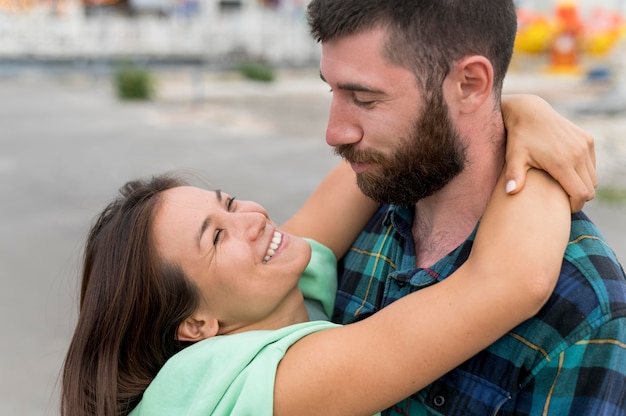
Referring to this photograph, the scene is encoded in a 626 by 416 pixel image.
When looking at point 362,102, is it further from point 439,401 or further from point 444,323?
point 439,401

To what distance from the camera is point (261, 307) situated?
1.99 metres

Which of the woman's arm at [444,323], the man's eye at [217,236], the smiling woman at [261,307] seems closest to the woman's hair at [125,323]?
the smiling woman at [261,307]

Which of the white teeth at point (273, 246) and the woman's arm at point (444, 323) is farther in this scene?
the white teeth at point (273, 246)

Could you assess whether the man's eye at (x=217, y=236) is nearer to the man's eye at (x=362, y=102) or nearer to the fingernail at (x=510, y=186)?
the man's eye at (x=362, y=102)

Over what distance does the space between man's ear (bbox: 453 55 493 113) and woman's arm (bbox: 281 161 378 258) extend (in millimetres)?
546

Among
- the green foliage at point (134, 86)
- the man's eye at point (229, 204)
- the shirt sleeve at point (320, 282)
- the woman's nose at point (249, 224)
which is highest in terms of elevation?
the man's eye at point (229, 204)

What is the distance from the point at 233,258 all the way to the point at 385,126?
1.77 ft

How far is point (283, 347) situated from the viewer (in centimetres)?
173

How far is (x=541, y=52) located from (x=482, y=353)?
2330 centimetres

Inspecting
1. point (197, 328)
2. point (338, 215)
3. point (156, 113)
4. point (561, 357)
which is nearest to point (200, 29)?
point (156, 113)

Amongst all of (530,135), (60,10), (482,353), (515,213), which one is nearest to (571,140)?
(530,135)

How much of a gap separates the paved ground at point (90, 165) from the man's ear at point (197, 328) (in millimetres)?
751

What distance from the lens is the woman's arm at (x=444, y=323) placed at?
153 cm

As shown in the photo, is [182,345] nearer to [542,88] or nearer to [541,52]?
[542,88]
